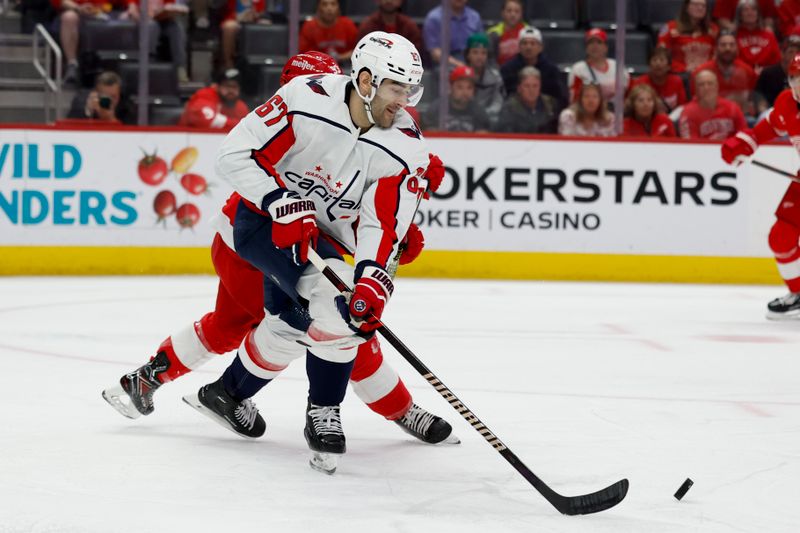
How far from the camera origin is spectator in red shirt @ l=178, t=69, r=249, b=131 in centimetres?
718

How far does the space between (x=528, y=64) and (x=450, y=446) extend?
450 centimetres

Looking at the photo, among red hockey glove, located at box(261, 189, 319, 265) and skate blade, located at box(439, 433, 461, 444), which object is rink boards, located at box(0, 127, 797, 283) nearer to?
skate blade, located at box(439, 433, 461, 444)

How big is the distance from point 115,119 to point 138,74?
283 millimetres

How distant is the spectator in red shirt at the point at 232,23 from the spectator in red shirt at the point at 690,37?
7.88 ft

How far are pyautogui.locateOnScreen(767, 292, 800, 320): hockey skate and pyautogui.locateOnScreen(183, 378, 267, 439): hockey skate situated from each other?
11.4 ft

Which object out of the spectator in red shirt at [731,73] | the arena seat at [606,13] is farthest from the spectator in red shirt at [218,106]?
the spectator in red shirt at [731,73]

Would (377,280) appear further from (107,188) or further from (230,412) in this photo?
(107,188)

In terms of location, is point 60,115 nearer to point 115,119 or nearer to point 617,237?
point 115,119

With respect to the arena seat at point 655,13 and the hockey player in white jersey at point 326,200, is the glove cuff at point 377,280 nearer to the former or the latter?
the hockey player in white jersey at point 326,200

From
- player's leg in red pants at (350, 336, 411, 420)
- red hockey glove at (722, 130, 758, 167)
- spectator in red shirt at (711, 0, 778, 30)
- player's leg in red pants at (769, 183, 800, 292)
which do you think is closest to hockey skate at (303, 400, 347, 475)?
player's leg in red pants at (350, 336, 411, 420)

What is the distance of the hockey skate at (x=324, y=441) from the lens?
281cm

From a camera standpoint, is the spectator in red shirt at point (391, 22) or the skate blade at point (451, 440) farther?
the spectator in red shirt at point (391, 22)

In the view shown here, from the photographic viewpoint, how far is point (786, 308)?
5930mm

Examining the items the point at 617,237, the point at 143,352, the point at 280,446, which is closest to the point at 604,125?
the point at 617,237
